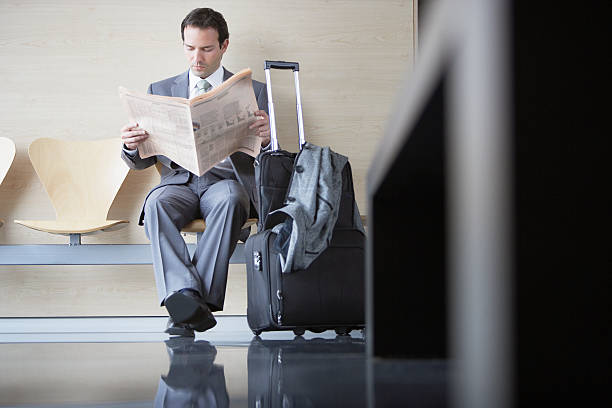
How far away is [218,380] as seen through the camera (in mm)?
952

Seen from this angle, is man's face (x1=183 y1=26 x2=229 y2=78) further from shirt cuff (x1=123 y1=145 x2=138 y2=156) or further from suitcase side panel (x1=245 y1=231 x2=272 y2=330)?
suitcase side panel (x1=245 y1=231 x2=272 y2=330)

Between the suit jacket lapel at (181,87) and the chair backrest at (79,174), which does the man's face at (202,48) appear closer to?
the suit jacket lapel at (181,87)

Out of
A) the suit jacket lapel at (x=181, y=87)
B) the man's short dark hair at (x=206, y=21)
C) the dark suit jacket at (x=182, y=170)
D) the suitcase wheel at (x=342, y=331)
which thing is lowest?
the suitcase wheel at (x=342, y=331)

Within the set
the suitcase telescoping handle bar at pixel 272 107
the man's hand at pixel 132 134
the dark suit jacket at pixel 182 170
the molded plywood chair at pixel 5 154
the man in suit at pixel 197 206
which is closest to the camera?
the man in suit at pixel 197 206

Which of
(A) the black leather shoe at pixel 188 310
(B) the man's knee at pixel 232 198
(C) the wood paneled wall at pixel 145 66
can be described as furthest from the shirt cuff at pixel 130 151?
(C) the wood paneled wall at pixel 145 66

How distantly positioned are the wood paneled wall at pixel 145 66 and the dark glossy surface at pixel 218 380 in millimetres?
1603

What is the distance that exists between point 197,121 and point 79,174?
114 cm

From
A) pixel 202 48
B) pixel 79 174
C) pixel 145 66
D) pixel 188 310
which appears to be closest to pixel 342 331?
pixel 188 310

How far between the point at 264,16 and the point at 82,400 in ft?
8.16

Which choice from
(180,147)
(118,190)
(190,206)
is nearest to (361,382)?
(180,147)

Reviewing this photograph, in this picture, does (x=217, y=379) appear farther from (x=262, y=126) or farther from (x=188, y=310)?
(x=262, y=126)

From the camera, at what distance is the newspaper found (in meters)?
1.90

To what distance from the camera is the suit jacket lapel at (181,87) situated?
8.16ft

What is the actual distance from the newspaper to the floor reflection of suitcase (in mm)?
661
